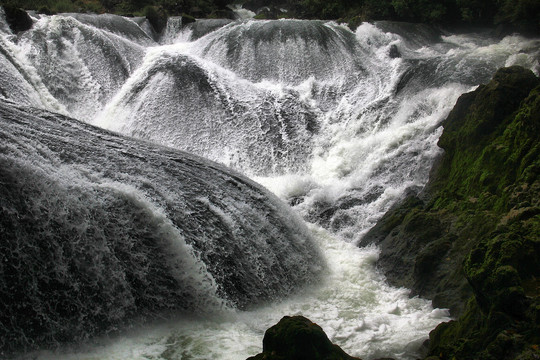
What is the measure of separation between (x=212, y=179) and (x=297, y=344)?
3.59 meters

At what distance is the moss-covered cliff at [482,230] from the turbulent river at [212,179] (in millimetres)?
505

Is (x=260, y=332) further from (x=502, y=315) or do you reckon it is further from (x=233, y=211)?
(x=502, y=315)

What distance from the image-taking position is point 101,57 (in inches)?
527

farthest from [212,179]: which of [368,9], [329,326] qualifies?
[368,9]

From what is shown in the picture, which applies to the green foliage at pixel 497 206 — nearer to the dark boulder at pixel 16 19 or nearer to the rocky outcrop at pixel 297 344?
the rocky outcrop at pixel 297 344

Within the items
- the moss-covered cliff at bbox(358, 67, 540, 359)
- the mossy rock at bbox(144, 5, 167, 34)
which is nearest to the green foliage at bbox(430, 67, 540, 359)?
the moss-covered cliff at bbox(358, 67, 540, 359)

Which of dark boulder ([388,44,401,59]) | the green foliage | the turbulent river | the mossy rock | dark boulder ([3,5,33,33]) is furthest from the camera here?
the mossy rock

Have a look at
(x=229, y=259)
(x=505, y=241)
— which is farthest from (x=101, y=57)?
(x=505, y=241)

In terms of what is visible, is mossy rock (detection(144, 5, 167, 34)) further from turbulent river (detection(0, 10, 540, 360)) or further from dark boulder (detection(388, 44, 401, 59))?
dark boulder (detection(388, 44, 401, 59))

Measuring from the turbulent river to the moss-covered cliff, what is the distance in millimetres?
505

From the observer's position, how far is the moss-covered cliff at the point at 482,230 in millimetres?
3881

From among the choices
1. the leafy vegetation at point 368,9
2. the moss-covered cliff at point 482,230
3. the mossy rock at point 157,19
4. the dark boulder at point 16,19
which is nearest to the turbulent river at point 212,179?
the dark boulder at point 16,19

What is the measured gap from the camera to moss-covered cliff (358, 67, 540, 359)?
153 inches

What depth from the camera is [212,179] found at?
23.2 feet
